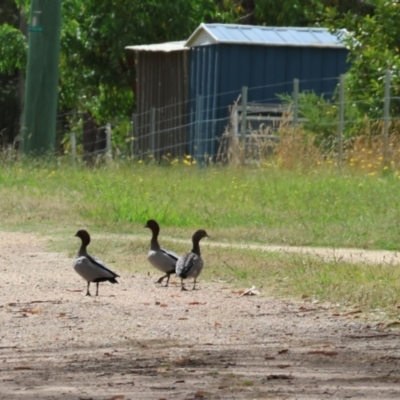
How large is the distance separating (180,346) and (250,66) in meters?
17.2

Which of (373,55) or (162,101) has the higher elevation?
(373,55)

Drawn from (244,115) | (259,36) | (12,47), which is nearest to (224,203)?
(244,115)

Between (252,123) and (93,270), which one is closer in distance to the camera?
(93,270)

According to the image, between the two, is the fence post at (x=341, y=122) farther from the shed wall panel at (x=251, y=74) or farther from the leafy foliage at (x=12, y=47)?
the leafy foliage at (x=12, y=47)

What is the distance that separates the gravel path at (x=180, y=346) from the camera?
6.39 m

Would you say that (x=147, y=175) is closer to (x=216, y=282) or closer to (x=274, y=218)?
(x=274, y=218)

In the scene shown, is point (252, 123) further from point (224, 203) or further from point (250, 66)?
point (224, 203)

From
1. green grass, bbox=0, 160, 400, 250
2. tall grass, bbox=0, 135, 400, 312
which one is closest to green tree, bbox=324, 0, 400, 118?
tall grass, bbox=0, 135, 400, 312

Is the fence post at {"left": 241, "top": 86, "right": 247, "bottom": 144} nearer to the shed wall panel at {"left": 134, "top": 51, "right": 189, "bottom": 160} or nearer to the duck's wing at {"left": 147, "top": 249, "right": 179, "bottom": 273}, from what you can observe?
the shed wall panel at {"left": 134, "top": 51, "right": 189, "bottom": 160}

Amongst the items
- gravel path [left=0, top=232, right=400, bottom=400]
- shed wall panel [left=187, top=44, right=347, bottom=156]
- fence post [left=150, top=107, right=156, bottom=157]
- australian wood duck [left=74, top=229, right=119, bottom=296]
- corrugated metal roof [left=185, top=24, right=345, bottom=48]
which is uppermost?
corrugated metal roof [left=185, top=24, right=345, bottom=48]

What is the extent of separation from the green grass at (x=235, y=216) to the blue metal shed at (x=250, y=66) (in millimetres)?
4048

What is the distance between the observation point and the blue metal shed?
79.5 feet

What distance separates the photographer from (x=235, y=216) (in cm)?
1466

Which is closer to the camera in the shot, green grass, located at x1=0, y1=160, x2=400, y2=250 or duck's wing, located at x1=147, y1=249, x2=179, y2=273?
duck's wing, located at x1=147, y1=249, x2=179, y2=273
